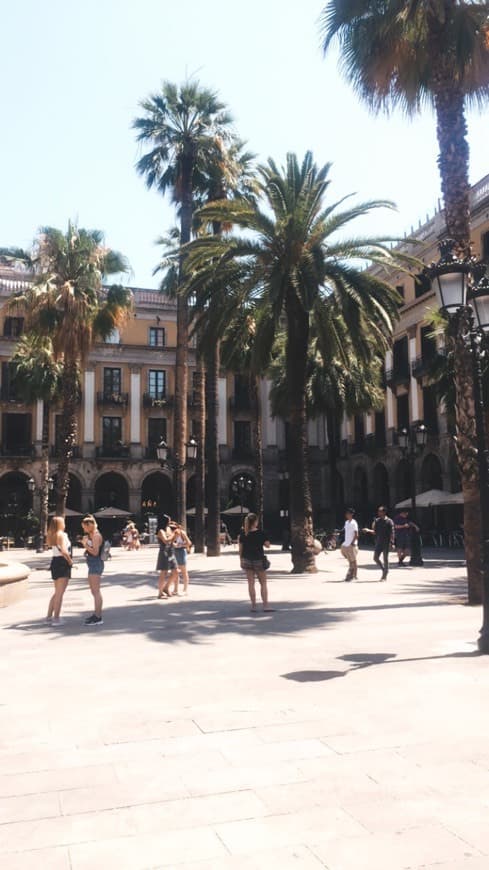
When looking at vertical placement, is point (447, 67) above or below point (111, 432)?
above

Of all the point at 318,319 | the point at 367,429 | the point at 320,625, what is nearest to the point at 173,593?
the point at 320,625

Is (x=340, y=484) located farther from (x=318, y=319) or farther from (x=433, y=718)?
(x=433, y=718)

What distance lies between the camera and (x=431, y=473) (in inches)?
1533

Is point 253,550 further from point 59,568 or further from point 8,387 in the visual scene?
point 8,387

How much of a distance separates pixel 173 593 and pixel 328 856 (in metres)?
10.9

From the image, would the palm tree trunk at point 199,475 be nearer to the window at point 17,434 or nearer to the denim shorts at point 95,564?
the denim shorts at point 95,564

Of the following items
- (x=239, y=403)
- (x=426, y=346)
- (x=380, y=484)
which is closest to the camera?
(x=426, y=346)

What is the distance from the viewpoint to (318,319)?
694 inches

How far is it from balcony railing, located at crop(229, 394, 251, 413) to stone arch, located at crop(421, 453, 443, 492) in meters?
14.5

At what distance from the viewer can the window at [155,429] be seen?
48.2 m

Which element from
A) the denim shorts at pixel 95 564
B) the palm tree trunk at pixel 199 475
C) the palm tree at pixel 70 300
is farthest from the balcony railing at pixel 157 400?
the denim shorts at pixel 95 564

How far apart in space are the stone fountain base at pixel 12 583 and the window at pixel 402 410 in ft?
96.0

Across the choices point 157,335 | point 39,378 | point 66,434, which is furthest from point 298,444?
point 157,335

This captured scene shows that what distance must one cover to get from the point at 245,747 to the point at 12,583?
359 inches
